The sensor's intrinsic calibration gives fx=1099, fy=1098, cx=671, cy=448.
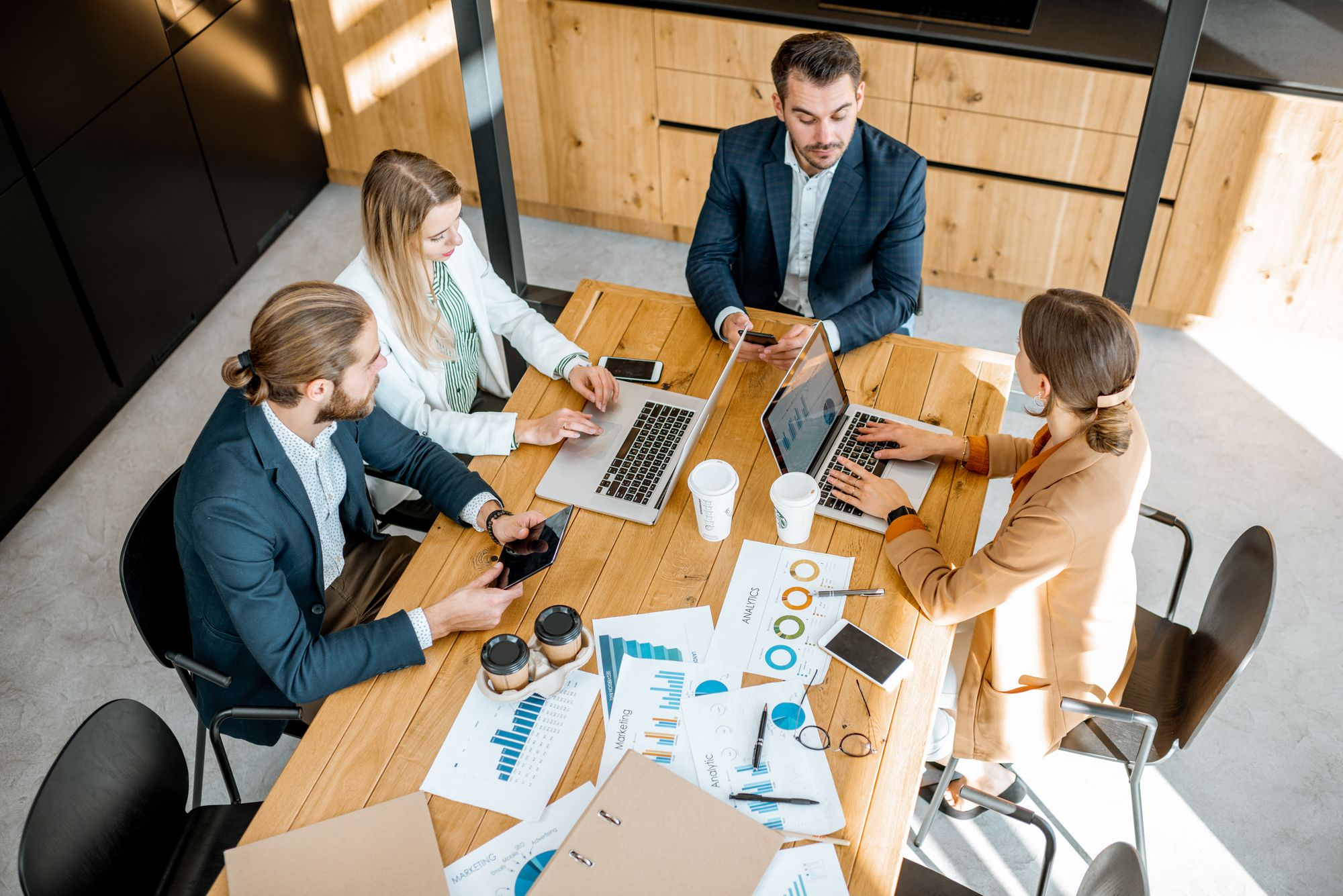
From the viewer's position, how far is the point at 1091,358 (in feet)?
6.19

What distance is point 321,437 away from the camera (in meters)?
2.15

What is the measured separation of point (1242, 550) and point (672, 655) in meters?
1.18

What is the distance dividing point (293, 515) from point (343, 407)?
0.23m

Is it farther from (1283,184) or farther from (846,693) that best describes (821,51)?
(1283,184)

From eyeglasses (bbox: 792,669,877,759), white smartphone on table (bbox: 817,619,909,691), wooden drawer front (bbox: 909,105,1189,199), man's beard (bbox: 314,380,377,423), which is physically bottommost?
wooden drawer front (bbox: 909,105,1189,199)

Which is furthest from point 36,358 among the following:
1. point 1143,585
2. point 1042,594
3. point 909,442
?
point 1143,585

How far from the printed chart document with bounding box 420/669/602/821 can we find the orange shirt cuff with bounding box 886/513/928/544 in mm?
621

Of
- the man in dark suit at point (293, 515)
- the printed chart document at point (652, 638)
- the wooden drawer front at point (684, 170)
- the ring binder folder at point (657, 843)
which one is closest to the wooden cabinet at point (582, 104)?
the wooden drawer front at point (684, 170)

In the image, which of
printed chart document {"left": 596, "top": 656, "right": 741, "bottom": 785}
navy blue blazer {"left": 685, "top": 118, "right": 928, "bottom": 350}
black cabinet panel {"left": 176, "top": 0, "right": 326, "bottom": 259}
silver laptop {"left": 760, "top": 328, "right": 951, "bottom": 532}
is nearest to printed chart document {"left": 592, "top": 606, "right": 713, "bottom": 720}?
printed chart document {"left": 596, "top": 656, "right": 741, "bottom": 785}

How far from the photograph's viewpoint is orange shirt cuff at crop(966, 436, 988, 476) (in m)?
2.25

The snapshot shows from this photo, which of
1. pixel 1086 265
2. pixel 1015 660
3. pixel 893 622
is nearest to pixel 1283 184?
pixel 1086 265

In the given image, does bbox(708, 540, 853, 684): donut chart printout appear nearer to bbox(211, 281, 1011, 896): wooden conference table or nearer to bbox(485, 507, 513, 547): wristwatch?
bbox(211, 281, 1011, 896): wooden conference table

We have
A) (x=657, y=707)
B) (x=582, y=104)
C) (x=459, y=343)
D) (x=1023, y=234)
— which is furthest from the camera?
(x=582, y=104)

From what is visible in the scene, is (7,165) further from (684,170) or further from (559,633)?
(559,633)
